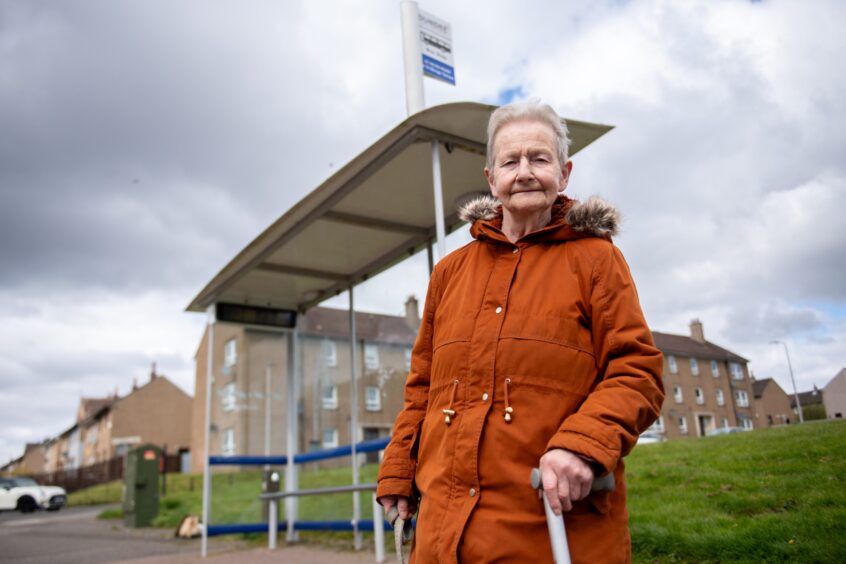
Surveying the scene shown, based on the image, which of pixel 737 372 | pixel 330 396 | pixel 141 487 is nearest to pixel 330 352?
pixel 330 396

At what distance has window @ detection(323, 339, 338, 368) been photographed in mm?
7877

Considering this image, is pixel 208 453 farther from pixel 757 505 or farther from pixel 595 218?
pixel 595 218

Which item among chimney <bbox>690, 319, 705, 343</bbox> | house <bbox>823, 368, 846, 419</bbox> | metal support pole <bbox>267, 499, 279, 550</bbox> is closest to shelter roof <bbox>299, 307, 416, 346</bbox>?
metal support pole <bbox>267, 499, 279, 550</bbox>

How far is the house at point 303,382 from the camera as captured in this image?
23.7 ft

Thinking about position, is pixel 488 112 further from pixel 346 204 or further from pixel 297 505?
pixel 297 505

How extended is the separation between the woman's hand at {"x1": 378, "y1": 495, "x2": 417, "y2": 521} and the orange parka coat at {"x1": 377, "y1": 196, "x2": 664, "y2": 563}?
3 cm

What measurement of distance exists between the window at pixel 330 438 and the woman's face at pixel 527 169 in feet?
20.3

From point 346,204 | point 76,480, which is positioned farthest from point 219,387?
point 76,480

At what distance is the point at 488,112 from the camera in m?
4.35

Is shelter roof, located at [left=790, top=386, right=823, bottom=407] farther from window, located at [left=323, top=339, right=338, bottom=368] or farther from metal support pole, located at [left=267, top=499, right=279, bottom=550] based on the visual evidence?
metal support pole, located at [left=267, top=499, right=279, bottom=550]

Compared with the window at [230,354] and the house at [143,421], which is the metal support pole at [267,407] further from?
the house at [143,421]

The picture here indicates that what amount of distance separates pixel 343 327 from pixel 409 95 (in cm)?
342

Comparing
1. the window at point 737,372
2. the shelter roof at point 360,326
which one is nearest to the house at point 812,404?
the shelter roof at point 360,326

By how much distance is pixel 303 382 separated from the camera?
847cm
